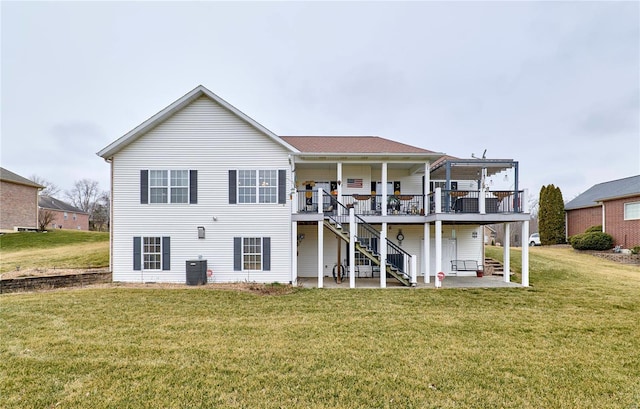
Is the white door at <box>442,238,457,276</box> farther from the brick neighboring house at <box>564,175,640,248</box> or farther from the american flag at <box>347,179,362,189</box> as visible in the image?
the brick neighboring house at <box>564,175,640,248</box>

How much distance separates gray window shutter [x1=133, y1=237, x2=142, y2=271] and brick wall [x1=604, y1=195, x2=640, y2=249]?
2980cm

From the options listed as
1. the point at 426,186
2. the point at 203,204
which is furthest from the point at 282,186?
the point at 426,186

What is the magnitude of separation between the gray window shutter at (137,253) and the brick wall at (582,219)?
106 feet

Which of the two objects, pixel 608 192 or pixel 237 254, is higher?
pixel 608 192

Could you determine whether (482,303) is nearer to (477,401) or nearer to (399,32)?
(477,401)

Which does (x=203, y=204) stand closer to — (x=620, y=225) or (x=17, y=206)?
(x=620, y=225)

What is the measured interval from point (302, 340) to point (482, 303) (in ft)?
21.0

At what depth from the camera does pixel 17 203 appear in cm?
3056

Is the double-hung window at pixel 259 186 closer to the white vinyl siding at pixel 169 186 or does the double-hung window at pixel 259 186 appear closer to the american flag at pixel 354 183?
the white vinyl siding at pixel 169 186

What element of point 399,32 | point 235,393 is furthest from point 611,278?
point 399,32

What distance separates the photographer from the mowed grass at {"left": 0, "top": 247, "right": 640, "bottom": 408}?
4215 mm

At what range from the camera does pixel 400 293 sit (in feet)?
A: 35.4

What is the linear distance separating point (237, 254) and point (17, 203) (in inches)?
1277

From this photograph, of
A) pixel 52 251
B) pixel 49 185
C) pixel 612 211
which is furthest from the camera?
pixel 49 185
